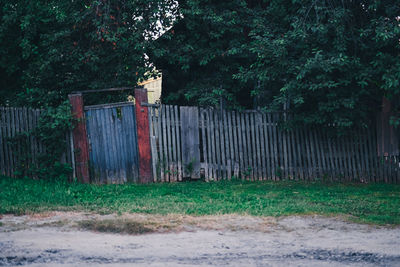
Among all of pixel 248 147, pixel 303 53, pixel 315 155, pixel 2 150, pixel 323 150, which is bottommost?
pixel 315 155

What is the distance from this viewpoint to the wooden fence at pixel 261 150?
10.6 meters

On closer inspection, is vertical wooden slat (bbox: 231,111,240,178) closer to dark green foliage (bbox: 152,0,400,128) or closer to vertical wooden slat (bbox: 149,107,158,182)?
dark green foliage (bbox: 152,0,400,128)

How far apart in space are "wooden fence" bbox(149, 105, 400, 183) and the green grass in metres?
0.64

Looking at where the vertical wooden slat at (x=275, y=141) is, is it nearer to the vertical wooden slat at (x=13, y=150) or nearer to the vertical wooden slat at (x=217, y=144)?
the vertical wooden slat at (x=217, y=144)

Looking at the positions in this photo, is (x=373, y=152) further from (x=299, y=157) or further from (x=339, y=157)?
(x=299, y=157)

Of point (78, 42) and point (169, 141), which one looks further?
point (78, 42)

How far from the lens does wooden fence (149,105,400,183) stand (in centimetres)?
1056

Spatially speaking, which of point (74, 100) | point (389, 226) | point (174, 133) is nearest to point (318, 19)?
point (174, 133)

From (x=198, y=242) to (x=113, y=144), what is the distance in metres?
5.51

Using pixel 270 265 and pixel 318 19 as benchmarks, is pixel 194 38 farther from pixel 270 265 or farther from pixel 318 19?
pixel 270 265

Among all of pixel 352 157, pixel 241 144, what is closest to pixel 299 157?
pixel 352 157

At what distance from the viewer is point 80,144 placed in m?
10.2

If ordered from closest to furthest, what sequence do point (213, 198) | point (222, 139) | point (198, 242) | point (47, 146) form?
1. point (198, 242)
2. point (213, 198)
3. point (47, 146)
4. point (222, 139)

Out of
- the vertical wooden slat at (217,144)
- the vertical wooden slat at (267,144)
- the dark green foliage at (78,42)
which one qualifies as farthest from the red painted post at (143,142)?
the vertical wooden slat at (267,144)
